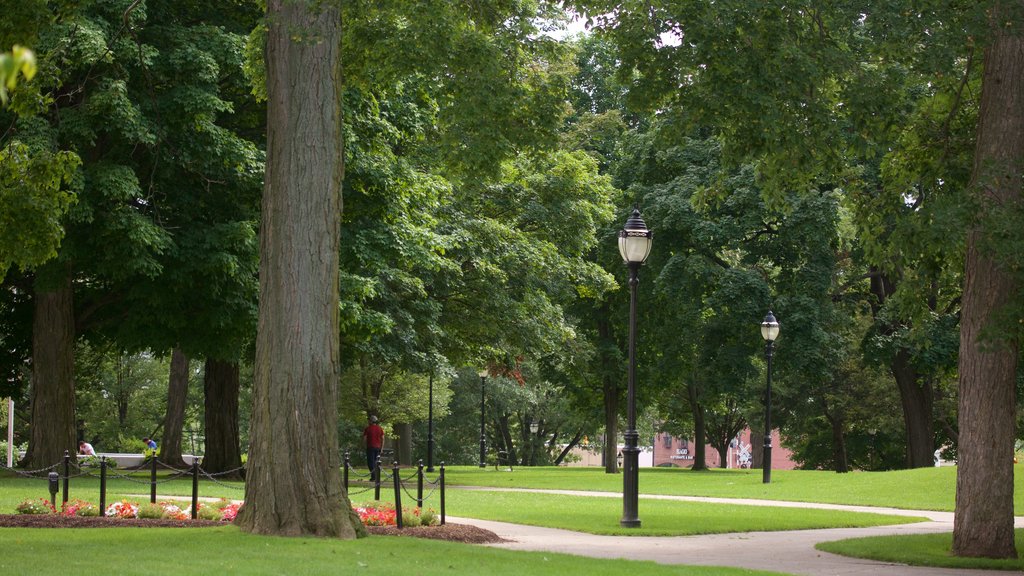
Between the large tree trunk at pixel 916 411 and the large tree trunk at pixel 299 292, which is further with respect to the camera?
the large tree trunk at pixel 916 411

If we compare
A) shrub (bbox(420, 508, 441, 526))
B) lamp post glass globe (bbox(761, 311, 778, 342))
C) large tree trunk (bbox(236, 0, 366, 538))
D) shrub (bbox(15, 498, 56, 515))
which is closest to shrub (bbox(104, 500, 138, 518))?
shrub (bbox(15, 498, 56, 515))

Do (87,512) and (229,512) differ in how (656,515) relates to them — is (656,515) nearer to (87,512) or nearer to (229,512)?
(229,512)

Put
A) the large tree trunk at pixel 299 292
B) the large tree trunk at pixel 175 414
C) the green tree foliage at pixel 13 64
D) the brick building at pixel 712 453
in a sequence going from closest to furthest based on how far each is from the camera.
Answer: the green tree foliage at pixel 13 64, the large tree trunk at pixel 299 292, the large tree trunk at pixel 175 414, the brick building at pixel 712 453

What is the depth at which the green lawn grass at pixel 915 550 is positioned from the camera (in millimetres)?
13734

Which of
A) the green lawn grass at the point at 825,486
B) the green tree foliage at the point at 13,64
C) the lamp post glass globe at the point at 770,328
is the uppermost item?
the lamp post glass globe at the point at 770,328

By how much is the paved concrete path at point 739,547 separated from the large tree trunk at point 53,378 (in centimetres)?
→ 1053

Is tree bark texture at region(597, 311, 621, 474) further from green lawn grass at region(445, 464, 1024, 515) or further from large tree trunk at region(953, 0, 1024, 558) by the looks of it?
large tree trunk at region(953, 0, 1024, 558)

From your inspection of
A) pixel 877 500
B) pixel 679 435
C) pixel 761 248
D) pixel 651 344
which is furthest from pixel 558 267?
pixel 679 435

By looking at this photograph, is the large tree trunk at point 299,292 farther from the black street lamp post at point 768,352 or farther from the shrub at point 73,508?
the black street lamp post at point 768,352

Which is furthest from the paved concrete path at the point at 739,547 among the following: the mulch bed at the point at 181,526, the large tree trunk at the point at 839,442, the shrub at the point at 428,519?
the large tree trunk at the point at 839,442

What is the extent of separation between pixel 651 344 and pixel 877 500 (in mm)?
17396

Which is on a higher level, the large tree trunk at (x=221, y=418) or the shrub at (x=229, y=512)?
the large tree trunk at (x=221, y=418)

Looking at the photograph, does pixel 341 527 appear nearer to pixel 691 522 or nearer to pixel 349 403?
pixel 691 522

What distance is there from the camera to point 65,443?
25.3 m
